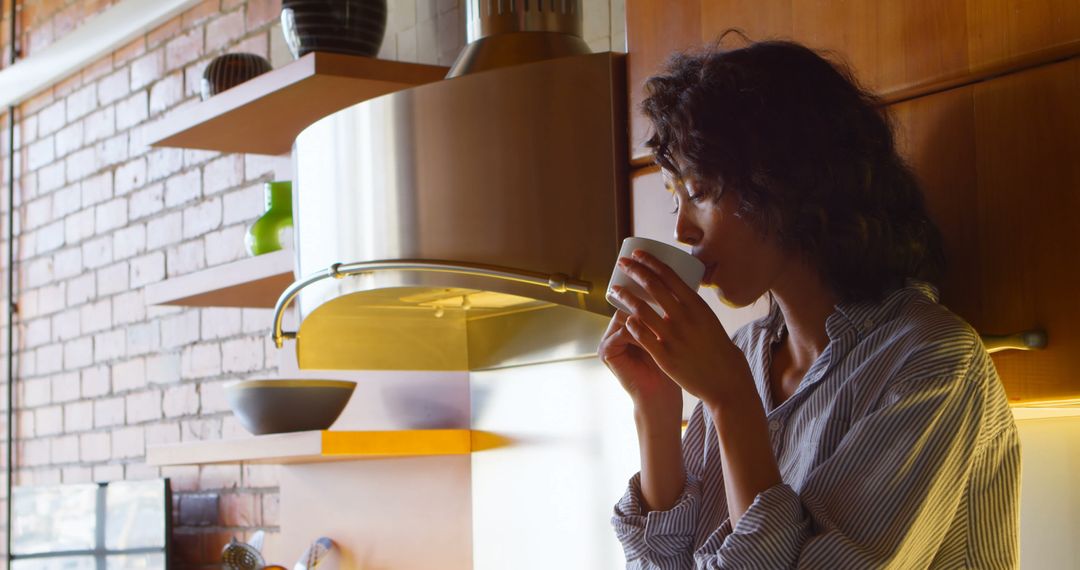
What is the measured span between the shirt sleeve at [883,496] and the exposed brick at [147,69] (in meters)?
2.54

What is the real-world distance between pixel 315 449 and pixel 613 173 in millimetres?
698

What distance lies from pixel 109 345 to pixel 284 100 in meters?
1.56

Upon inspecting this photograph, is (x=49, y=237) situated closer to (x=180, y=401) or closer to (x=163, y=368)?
(x=163, y=368)

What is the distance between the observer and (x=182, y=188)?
9.78 ft

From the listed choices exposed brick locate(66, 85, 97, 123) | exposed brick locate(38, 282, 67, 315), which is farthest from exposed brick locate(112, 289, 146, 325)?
exposed brick locate(66, 85, 97, 123)

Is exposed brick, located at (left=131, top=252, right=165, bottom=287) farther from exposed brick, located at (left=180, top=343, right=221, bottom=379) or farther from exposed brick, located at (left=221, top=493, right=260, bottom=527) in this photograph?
exposed brick, located at (left=221, top=493, right=260, bottom=527)

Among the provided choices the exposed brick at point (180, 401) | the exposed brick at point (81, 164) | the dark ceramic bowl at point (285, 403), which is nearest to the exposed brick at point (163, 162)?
the exposed brick at point (81, 164)

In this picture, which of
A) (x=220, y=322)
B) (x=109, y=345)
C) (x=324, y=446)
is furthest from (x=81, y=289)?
Answer: (x=324, y=446)

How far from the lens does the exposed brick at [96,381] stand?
3.27 meters

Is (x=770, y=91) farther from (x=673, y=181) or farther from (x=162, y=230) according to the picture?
(x=162, y=230)

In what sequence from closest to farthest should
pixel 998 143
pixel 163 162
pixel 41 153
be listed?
pixel 998 143 < pixel 163 162 < pixel 41 153

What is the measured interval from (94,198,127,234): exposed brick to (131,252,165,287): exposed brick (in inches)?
5.4

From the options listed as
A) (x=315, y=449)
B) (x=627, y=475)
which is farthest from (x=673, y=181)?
(x=315, y=449)

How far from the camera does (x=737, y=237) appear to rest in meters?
1.07
